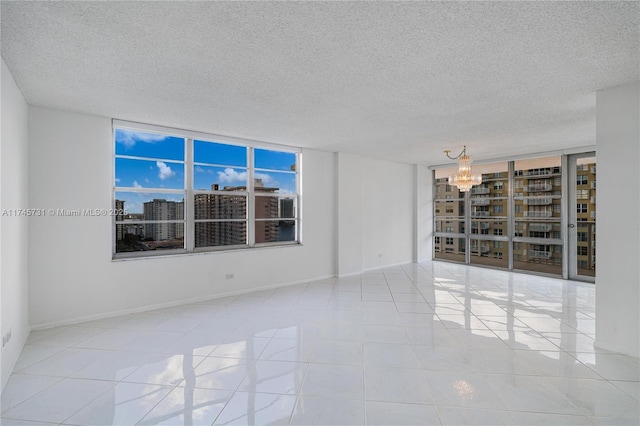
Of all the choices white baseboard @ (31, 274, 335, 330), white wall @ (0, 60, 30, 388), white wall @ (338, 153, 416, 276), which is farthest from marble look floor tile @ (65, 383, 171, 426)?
white wall @ (338, 153, 416, 276)

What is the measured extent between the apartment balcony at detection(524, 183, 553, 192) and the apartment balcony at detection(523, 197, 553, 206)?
0.21 m

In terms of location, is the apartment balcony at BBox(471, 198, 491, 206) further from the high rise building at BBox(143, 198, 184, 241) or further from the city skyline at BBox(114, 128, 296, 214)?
the high rise building at BBox(143, 198, 184, 241)

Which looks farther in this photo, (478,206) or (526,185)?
(478,206)

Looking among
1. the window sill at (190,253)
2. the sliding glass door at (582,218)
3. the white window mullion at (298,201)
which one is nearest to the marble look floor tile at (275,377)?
the window sill at (190,253)

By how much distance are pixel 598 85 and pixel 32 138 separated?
629 cm

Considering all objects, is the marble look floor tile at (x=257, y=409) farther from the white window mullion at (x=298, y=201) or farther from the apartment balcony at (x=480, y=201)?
the apartment balcony at (x=480, y=201)

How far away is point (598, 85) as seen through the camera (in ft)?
10.0

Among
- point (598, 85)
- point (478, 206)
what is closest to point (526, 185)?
point (478, 206)

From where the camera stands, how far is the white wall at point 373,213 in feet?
22.2

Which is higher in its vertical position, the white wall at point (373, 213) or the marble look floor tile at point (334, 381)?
the white wall at point (373, 213)

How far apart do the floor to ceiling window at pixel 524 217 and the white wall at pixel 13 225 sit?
859 cm

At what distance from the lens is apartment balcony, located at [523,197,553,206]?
6.79 metres

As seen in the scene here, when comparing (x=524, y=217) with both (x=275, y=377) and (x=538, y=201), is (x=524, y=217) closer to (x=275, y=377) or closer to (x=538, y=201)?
(x=538, y=201)

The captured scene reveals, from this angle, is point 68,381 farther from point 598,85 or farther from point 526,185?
point 526,185
